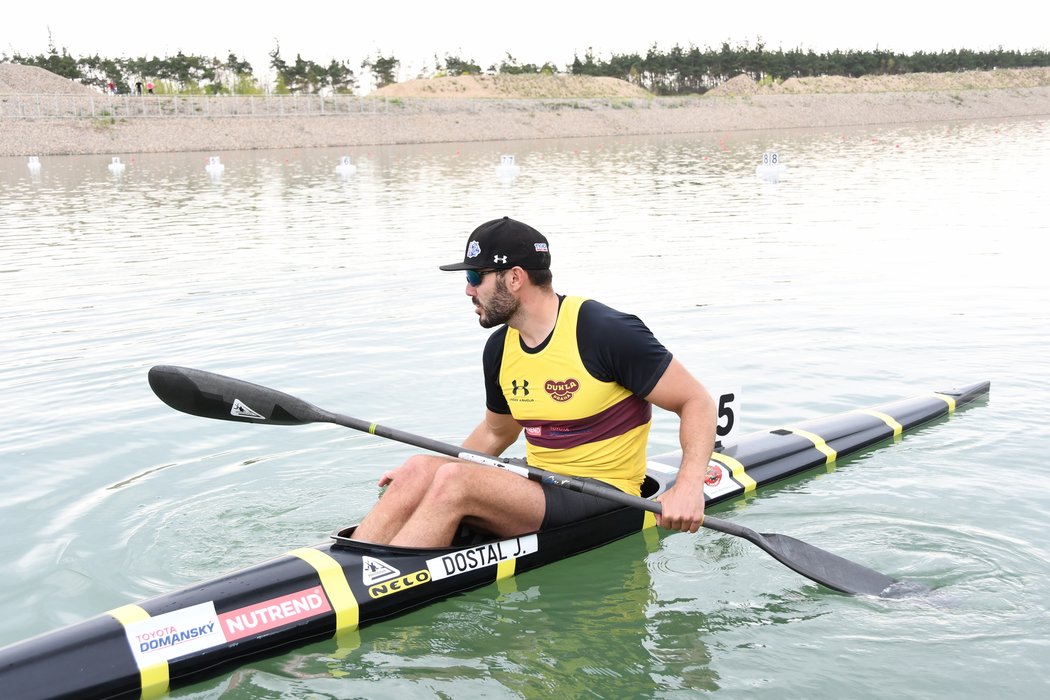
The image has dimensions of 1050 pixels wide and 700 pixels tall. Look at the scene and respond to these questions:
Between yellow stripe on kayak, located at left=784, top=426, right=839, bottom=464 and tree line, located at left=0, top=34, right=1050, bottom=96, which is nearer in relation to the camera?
yellow stripe on kayak, located at left=784, top=426, right=839, bottom=464

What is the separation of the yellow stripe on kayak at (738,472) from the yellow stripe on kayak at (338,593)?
2685 millimetres

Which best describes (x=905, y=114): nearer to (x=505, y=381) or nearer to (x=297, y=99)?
(x=297, y=99)

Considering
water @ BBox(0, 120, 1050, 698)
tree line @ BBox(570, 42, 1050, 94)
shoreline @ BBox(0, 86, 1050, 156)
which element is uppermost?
tree line @ BBox(570, 42, 1050, 94)

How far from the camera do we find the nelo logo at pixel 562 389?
4.75 meters

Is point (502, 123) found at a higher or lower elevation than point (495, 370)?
higher

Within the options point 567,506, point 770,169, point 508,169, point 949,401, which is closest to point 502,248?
point 567,506

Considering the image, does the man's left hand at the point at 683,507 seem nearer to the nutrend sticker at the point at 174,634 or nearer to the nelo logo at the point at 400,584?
the nelo logo at the point at 400,584

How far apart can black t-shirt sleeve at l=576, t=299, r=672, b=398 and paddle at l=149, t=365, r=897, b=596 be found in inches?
20.6

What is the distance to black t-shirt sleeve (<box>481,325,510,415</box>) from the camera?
16.4 feet

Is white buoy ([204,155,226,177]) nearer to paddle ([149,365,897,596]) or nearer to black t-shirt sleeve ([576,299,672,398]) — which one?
paddle ([149,365,897,596])

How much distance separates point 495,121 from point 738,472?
58.7 metres

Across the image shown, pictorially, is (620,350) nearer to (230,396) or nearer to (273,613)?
(273,613)

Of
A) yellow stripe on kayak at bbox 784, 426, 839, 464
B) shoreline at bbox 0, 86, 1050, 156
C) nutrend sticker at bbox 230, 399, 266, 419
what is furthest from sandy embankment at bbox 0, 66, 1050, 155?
yellow stripe on kayak at bbox 784, 426, 839, 464

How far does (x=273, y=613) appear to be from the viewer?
4.33m
